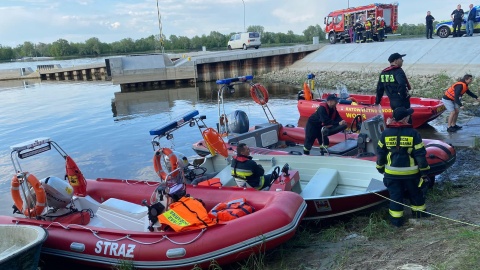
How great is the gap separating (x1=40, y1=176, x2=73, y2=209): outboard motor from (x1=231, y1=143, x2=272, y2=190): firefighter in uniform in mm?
2117

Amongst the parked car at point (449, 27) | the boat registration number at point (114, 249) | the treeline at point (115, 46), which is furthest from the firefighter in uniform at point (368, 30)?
the treeline at point (115, 46)

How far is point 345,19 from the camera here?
25.8 m

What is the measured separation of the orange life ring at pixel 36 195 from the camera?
199 inches

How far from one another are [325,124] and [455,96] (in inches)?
135

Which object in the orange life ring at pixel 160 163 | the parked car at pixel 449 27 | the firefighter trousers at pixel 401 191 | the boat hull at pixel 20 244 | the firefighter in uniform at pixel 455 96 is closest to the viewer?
the boat hull at pixel 20 244

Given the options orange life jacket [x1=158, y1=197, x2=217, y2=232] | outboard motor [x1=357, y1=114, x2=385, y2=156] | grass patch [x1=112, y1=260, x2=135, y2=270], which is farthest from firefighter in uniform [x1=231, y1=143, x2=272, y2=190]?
outboard motor [x1=357, y1=114, x2=385, y2=156]

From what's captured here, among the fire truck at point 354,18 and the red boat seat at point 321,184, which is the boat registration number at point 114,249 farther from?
the fire truck at point 354,18

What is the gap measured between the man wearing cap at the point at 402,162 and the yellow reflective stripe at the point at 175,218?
2156 mm

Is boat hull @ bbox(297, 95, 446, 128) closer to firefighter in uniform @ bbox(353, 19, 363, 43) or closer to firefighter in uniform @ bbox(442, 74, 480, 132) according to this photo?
firefighter in uniform @ bbox(442, 74, 480, 132)

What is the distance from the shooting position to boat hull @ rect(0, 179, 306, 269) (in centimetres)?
423

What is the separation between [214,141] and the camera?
281 inches

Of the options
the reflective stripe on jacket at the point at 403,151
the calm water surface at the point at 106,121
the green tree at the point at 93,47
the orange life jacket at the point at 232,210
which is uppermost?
the green tree at the point at 93,47

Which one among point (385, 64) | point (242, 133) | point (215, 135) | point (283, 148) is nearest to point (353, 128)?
point (283, 148)

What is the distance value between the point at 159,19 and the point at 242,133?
72.9 ft
